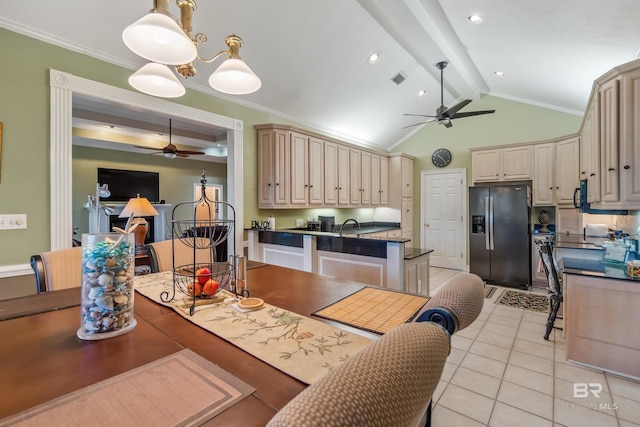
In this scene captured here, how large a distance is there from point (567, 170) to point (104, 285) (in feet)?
18.6

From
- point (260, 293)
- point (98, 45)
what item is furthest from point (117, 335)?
point (98, 45)

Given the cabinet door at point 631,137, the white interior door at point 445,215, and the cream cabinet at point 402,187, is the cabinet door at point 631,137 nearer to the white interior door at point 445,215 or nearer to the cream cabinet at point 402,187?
the white interior door at point 445,215

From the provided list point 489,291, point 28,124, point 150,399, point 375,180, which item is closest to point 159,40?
point 150,399

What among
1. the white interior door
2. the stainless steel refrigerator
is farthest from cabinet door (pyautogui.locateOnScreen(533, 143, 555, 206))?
the white interior door

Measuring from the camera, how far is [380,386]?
36 cm

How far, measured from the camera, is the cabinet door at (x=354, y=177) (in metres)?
5.01

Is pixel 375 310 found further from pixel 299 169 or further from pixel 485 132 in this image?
pixel 485 132

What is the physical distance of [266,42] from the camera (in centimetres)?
289

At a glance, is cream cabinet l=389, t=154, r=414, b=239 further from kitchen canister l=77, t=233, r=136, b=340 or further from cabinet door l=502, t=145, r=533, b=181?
kitchen canister l=77, t=233, r=136, b=340

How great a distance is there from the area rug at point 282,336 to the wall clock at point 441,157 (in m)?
5.64

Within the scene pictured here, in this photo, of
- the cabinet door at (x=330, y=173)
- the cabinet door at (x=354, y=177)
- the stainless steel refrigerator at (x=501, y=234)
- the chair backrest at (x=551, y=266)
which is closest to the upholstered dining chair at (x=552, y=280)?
the chair backrest at (x=551, y=266)

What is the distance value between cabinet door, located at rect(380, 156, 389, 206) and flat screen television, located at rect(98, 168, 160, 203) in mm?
5443

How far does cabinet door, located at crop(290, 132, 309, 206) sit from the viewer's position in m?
3.92

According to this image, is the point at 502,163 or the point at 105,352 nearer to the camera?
the point at 105,352
